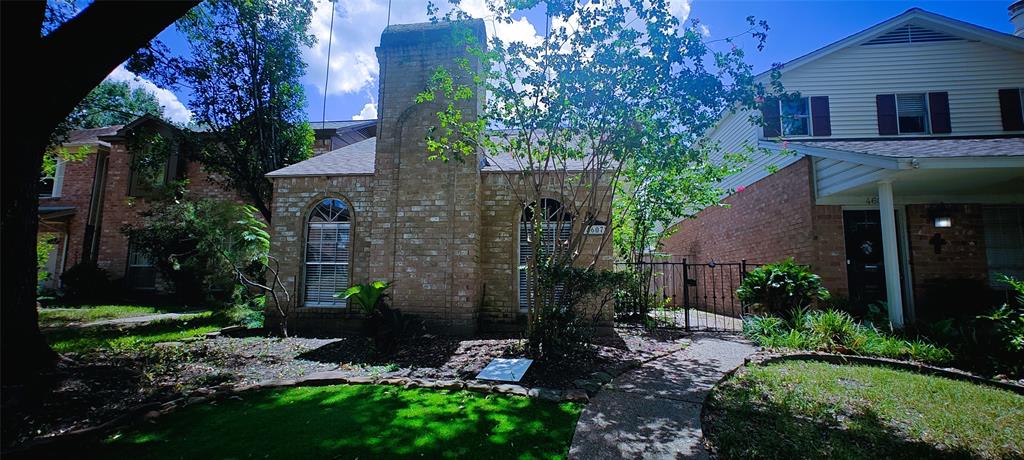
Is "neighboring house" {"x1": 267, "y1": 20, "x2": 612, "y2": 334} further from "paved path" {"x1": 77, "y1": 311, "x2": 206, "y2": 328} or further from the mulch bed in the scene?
"paved path" {"x1": 77, "y1": 311, "x2": 206, "y2": 328}

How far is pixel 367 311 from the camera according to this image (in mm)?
7379

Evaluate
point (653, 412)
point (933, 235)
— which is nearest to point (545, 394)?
point (653, 412)

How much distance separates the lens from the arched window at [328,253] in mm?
9125

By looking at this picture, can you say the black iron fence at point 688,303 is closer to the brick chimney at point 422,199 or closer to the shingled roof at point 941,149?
the shingled roof at point 941,149

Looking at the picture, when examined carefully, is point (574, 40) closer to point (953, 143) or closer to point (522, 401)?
point (522, 401)

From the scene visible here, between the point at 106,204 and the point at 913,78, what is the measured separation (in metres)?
27.6

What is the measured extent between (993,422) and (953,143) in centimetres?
765

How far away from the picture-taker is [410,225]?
328 inches

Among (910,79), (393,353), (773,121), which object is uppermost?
(910,79)

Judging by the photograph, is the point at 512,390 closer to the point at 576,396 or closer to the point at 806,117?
the point at 576,396

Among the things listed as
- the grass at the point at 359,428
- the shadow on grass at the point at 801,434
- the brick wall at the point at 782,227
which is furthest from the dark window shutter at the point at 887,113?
the grass at the point at 359,428

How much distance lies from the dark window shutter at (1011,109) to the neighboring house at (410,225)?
35.8 feet

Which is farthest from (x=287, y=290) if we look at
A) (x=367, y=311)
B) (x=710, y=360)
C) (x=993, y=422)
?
(x=993, y=422)

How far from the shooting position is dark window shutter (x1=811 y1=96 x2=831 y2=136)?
10617 mm
